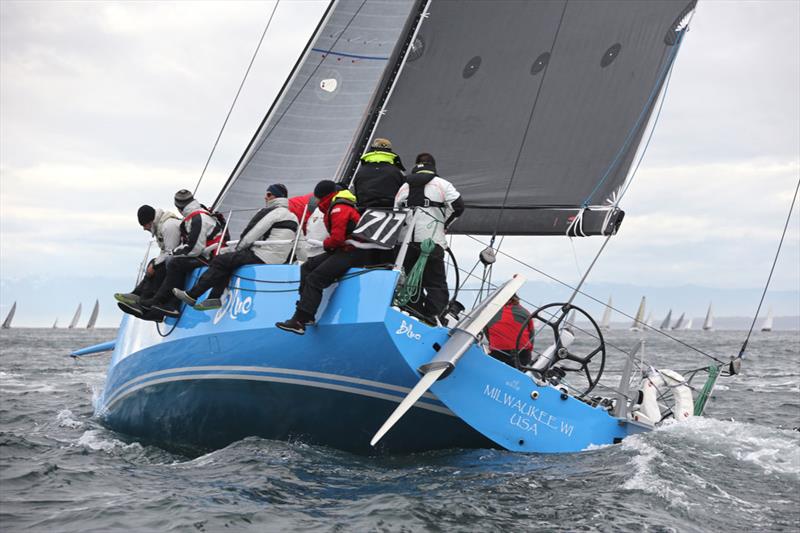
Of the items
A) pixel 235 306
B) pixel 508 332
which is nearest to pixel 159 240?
pixel 235 306

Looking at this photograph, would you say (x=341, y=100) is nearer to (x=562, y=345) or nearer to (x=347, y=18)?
(x=347, y=18)

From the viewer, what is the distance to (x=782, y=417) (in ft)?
36.7

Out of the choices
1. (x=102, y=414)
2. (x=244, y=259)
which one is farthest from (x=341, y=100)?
(x=102, y=414)

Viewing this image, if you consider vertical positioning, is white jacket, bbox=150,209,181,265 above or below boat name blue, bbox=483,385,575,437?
above

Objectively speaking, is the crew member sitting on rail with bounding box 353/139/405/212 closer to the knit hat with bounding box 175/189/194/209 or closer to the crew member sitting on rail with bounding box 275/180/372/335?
the crew member sitting on rail with bounding box 275/180/372/335

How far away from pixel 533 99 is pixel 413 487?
5.54m

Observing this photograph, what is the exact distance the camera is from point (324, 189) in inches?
A: 271

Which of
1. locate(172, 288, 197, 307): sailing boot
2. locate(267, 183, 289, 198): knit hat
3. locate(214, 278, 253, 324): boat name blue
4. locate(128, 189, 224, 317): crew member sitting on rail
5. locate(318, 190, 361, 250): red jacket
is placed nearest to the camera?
locate(318, 190, 361, 250): red jacket

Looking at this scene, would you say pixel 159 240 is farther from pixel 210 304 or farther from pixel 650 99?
pixel 650 99

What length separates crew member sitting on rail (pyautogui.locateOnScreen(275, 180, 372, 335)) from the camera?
6.23m

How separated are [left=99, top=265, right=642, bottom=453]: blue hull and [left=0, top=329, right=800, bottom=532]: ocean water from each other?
6.4 inches

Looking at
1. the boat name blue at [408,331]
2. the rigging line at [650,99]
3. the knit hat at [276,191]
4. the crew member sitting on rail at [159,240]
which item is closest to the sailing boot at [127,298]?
the crew member sitting on rail at [159,240]

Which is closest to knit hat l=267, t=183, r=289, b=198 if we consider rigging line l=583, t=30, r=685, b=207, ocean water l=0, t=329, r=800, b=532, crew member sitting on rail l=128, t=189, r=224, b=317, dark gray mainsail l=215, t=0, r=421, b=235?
crew member sitting on rail l=128, t=189, r=224, b=317

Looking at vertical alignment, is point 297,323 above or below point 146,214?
below
